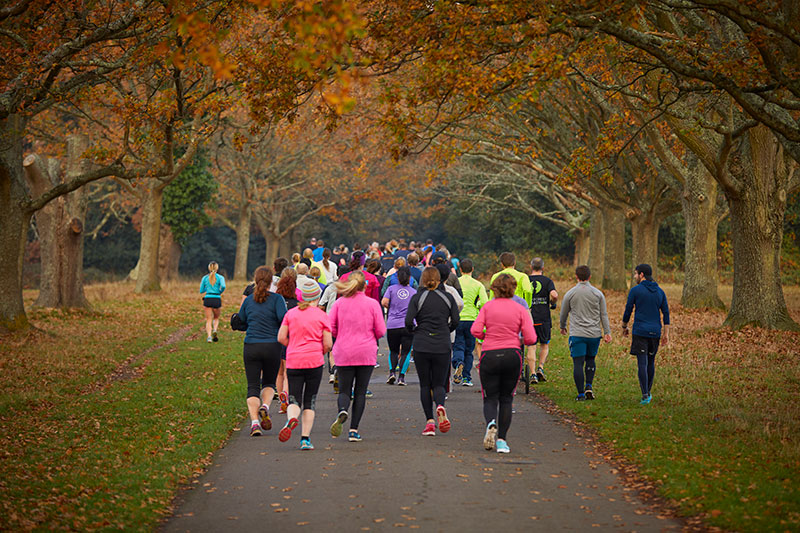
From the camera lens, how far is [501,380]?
9.78 m

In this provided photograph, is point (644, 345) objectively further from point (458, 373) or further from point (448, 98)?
point (448, 98)

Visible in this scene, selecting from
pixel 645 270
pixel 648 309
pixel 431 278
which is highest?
pixel 645 270

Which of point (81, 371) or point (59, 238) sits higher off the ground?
point (59, 238)

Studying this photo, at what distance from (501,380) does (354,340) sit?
66.6 inches

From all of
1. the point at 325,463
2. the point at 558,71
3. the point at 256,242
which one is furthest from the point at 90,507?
the point at 256,242

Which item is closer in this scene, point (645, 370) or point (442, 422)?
point (442, 422)

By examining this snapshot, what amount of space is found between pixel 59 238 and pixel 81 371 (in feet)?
41.0

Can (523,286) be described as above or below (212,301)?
above

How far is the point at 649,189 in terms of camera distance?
34031 mm

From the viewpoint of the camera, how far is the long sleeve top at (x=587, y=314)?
12.8m

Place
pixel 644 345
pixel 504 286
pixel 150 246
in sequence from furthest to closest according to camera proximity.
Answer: pixel 150 246
pixel 644 345
pixel 504 286

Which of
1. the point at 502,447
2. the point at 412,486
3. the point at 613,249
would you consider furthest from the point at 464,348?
the point at 613,249

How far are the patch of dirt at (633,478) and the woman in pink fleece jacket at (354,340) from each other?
2.52m

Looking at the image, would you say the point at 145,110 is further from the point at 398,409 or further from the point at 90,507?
the point at 90,507
